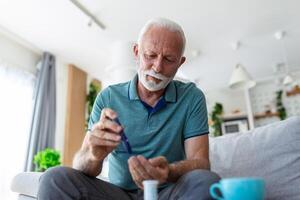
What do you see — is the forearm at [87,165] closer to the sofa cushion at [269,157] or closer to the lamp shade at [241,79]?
the sofa cushion at [269,157]

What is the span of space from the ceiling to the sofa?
1695 mm

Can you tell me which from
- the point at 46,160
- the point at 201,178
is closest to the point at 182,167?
the point at 201,178

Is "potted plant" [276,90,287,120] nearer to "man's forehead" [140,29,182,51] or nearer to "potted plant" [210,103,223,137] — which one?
"potted plant" [210,103,223,137]

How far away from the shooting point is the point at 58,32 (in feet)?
9.45

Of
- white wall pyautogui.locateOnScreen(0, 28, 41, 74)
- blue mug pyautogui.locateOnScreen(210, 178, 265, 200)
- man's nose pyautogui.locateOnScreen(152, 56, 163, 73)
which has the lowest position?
blue mug pyautogui.locateOnScreen(210, 178, 265, 200)

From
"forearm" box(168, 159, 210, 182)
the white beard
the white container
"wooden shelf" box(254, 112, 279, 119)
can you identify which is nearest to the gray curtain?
the white beard

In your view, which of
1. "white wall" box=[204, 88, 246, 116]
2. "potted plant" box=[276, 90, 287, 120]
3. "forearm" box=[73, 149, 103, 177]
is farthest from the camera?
"white wall" box=[204, 88, 246, 116]

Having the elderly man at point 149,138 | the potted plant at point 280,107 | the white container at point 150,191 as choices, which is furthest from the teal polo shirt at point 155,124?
the potted plant at point 280,107

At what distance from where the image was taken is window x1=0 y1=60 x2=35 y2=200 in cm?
267

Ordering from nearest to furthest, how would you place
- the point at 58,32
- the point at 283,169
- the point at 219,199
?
1. the point at 219,199
2. the point at 283,169
3. the point at 58,32

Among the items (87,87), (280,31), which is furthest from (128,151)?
(87,87)

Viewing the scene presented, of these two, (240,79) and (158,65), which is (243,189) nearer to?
(158,65)

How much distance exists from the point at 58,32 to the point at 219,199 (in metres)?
2.79

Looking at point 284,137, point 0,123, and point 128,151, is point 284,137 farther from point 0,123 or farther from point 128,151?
point 0,123
